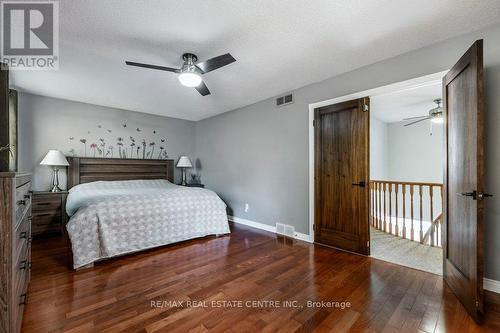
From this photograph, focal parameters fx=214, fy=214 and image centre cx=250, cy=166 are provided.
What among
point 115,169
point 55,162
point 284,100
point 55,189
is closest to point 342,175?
→ point 284,100

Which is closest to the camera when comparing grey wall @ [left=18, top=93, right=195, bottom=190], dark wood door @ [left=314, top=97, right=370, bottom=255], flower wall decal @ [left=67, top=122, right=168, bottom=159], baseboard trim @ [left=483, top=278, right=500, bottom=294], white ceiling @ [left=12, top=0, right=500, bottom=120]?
white ceiling @ [left=12, top=0, right=500, bottom=120]

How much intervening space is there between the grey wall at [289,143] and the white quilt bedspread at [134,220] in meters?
1.02

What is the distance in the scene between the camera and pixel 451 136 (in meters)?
2.07

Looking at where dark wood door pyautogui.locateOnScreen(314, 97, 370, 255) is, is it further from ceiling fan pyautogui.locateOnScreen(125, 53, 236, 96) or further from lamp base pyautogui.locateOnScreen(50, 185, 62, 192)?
lamp base pyautogui.locateOnScreen(50, 185, 62, 192)

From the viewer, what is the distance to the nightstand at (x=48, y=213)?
3457mm

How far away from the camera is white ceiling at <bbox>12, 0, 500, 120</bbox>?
5.95 ft

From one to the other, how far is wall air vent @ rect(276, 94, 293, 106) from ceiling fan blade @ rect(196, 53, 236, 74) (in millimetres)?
1676

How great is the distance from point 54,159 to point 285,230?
418cm

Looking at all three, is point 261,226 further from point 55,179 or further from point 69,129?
point 69,129

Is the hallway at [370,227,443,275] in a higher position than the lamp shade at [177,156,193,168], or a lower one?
lower

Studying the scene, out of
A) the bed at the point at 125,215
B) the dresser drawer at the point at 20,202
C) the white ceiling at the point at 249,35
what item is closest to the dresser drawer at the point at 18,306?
the dresser drawer at the point at 20,202

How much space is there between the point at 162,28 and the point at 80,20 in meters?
0.71

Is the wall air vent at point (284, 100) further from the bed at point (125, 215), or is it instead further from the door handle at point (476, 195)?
the door handle at point (476, 195)

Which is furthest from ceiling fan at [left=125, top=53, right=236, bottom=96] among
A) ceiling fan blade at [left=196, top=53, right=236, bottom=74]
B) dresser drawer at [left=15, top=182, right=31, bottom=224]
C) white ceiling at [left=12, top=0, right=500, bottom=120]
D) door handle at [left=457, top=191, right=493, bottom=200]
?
door handle at [left=457, top=191, right=493, bottom=200]
